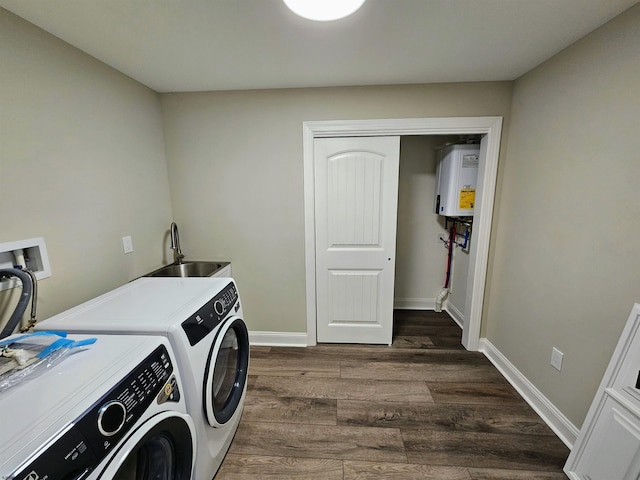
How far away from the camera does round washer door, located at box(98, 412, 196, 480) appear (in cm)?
Answer: 73

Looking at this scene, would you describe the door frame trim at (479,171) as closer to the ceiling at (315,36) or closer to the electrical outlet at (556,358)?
the ceiling at (315,36)

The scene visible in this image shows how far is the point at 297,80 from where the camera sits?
185 centimetres

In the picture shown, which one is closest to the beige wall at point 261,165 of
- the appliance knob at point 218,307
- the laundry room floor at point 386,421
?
the laundry room floor at point 386,421

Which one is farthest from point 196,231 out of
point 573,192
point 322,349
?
point 573,192

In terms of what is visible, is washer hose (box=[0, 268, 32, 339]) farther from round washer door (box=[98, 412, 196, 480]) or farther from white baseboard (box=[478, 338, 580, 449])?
white baseboard (box=[478, 338, 580, 449])

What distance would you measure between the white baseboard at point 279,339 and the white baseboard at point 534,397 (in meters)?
1.60

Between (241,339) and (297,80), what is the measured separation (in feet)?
5.86

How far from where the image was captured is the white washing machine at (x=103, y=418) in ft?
1.75

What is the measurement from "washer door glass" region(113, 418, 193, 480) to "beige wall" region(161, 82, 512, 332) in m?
1.44

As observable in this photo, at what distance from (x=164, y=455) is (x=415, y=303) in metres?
2.83

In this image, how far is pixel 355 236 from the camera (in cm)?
222

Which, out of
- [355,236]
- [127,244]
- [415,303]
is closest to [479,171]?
[355,236]

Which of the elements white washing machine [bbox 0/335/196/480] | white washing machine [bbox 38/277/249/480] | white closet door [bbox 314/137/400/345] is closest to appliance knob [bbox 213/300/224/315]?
→ white washing machine [bbox 38/277/249/480]

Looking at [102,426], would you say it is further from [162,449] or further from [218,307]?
[218,307]
